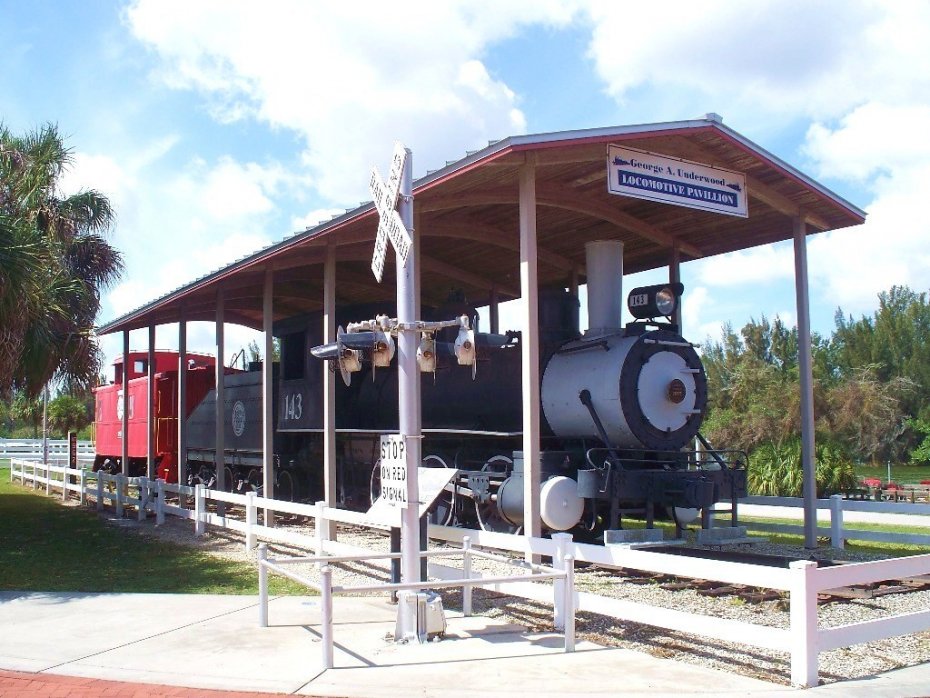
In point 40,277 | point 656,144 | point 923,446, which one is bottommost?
point 923,446

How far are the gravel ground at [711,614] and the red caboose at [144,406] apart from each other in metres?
9.48

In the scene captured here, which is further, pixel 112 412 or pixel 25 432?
pixel 25 432

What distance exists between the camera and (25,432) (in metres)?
62.8

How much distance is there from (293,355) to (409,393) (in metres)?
9.15

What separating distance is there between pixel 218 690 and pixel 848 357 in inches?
1891

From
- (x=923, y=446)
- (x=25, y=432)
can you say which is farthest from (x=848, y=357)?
(x=25, y=432)

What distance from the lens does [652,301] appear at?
10.9 m

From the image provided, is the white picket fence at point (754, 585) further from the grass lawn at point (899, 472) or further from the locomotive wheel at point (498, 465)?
the grass lawn at point (899, 472)

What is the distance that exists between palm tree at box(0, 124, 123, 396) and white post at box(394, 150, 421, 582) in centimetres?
584

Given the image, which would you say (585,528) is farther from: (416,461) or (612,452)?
(416,461)

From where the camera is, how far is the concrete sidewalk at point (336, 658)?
18.4 feet

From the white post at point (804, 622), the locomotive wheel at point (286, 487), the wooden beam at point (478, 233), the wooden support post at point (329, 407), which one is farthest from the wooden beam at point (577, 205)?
the locomotive wheel at point (286, 487)

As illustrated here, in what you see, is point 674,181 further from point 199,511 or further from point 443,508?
point 199,511

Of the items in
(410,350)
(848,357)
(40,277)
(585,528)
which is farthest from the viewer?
(848,357)
